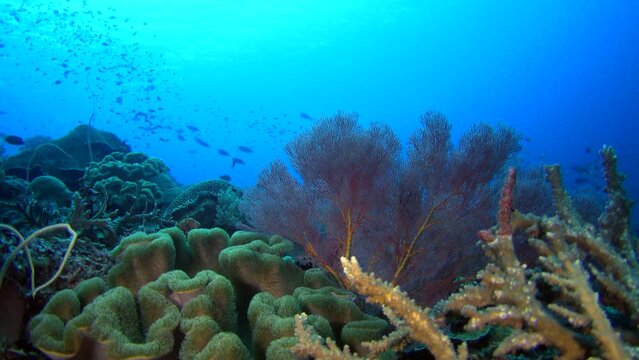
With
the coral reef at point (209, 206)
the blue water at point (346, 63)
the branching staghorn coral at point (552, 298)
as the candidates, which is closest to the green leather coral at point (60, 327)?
the branching staghorn coral at point (552, 298)

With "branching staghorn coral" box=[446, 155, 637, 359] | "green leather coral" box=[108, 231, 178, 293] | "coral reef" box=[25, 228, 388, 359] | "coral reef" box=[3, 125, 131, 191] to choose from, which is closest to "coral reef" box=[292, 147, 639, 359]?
"branching staghorn coral" box=[446, 155, 637, 359]

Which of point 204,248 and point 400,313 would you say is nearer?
point 400,313

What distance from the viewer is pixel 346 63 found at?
8238 centimetres

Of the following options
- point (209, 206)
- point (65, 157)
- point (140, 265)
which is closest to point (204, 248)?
point (140, 265)

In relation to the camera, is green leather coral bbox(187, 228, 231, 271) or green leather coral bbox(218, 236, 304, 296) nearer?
green leather coral bbox(218, 236, 304, 296)

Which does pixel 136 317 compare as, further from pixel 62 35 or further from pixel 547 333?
pixel 62 35

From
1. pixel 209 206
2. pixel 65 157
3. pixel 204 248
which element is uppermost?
pixel 65 157

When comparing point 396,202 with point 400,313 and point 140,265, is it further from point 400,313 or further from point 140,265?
point 140,265

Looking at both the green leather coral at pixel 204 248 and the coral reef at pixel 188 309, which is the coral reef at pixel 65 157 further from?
the coral reef at pixel 188 309

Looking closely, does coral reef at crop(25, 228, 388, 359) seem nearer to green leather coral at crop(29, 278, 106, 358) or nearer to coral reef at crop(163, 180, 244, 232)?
green leather coral at crop(29, 278, 106, 358)

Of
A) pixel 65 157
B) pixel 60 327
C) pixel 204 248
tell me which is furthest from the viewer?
pixel 65 157

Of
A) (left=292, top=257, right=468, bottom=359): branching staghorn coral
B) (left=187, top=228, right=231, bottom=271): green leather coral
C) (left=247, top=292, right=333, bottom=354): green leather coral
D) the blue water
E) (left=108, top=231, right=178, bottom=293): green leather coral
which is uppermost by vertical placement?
the blue water

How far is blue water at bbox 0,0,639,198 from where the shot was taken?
46156 millimetres

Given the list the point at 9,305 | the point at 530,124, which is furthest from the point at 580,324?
the point at 530,124
